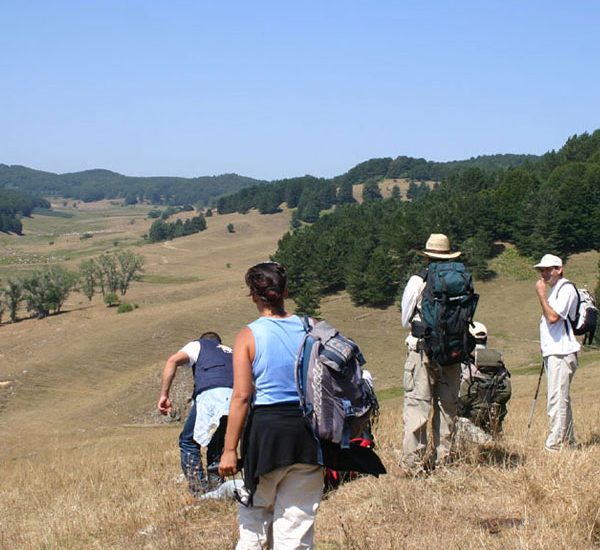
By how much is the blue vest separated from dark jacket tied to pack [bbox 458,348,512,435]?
253cm

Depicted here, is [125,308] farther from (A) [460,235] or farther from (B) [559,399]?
(B) [559,399]

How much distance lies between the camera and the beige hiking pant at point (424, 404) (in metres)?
6.49

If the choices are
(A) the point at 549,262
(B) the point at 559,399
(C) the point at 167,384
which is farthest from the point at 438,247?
(C) the point at 167,384

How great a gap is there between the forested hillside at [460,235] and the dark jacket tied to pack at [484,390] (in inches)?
2118

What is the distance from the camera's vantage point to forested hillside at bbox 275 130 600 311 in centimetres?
6594

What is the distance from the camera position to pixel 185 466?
22.8 ft

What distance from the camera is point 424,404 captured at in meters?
6.48

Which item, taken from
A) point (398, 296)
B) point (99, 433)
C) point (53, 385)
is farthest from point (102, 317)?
point (99, 433)

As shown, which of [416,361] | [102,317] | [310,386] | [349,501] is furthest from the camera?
[102,317]

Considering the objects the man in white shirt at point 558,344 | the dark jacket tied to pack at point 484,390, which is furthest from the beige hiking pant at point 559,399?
the dark jacket tied to pack at point 484,390

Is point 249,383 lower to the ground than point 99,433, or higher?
higher

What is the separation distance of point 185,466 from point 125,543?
5.59ft

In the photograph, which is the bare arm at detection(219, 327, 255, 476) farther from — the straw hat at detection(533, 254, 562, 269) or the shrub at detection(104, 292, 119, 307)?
the shrub at detection(104, 292, 119, 307)

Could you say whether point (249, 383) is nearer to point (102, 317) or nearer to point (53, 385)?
point (53, 385)
